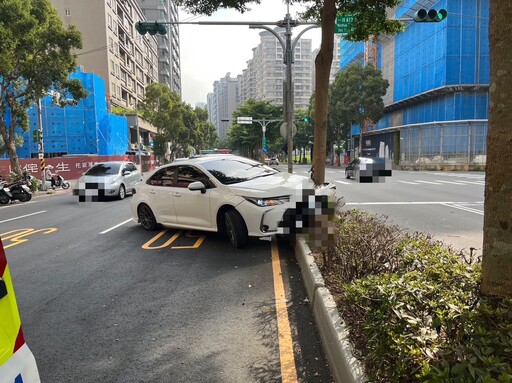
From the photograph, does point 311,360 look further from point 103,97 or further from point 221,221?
point 103,97

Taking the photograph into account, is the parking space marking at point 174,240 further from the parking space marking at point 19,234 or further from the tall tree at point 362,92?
the tall tree at point 362,92

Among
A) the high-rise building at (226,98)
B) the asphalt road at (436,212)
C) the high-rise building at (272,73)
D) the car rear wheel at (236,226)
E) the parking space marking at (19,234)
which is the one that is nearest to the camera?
the car rear wheel at (236,226)

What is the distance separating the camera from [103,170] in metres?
16.8

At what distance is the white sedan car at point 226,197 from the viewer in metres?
6.37

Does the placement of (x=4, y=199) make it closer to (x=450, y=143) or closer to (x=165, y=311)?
(x=165, y=311)

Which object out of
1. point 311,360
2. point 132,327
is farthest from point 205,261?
point 311,360

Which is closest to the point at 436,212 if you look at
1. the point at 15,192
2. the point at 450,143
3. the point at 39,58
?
the point at 15,192

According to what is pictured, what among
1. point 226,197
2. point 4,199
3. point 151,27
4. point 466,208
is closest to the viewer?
point 226,197

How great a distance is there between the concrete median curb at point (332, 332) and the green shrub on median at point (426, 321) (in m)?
0.07

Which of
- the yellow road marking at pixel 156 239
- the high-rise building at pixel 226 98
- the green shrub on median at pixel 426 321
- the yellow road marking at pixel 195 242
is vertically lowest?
the yellow road marking at pixel 156 239

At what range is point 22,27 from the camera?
15.5 meters

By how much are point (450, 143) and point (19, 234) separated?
38.0 metres

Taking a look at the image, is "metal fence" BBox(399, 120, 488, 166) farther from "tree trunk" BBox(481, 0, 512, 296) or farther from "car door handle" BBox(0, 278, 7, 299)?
"car door handle" BBox(0, 278, 7, 299)

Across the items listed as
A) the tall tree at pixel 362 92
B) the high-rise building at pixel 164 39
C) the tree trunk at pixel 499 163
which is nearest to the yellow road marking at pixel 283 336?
the tree trunk at pixel 499 163
